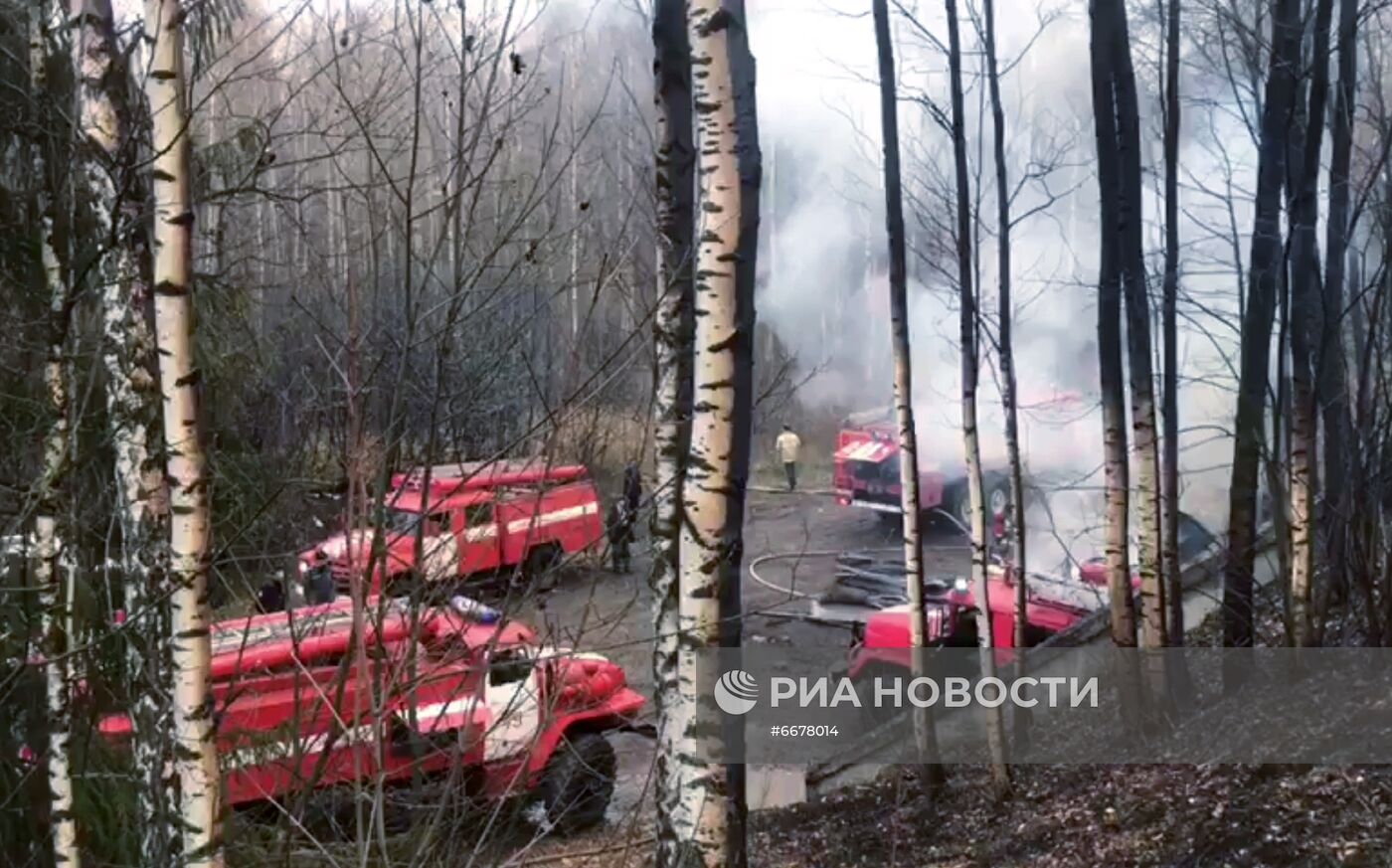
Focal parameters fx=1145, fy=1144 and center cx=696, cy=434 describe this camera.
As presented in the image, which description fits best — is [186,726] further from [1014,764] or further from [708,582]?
[1014,764]

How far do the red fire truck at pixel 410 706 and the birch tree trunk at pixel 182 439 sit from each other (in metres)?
0.32

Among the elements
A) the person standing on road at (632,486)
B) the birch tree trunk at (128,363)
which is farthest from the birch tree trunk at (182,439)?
the person standing on road at (632,486)

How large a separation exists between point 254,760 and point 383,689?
255 cm

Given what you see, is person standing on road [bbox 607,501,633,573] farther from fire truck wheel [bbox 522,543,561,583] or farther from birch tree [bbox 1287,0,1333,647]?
birch tree [bbox 1287,0,1333,647]

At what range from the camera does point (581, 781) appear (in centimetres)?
729

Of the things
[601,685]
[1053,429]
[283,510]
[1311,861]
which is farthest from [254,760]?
[1053,429]

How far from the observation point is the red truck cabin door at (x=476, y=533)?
15.3ft

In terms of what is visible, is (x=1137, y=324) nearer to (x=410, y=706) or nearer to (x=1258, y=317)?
(x=1258, y=317)

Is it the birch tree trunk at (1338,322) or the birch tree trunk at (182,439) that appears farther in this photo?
the birch tree trunk at (1338,322)

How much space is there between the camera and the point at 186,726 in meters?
2.96

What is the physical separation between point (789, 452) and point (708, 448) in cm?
1470

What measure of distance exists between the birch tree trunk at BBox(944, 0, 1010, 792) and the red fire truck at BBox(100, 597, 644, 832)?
92.8 inches

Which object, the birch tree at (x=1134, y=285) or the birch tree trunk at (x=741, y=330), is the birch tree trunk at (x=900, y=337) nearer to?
the birch tree at (x=1134, y=285)

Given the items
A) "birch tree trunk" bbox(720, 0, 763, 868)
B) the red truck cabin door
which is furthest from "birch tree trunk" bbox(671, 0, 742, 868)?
the red truck cabin door
